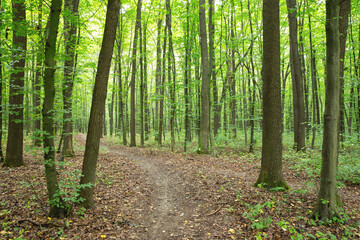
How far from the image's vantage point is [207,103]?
1312 cm

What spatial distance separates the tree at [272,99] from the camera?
20.7ft

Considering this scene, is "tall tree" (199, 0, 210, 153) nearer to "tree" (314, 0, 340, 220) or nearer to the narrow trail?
the narrow trail

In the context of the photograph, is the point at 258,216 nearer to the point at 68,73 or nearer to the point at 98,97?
the point at 98,97

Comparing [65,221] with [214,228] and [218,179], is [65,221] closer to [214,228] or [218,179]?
[214,228]

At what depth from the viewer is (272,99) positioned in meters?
6.35

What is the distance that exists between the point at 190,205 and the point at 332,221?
3.62m

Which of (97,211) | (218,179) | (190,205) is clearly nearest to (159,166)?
(218,179)

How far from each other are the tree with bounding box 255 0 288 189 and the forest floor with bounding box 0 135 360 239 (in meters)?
0.74

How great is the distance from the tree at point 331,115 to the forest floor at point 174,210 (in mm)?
380

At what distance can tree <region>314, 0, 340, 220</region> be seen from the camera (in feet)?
14.8

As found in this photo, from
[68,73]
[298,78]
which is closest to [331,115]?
[68,73]

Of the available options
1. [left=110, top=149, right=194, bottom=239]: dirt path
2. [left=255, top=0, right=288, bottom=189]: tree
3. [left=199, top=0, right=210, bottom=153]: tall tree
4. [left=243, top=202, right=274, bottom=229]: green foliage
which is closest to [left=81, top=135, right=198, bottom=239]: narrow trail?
[left=110, top=149, right=194, bottom=239]: dirt path

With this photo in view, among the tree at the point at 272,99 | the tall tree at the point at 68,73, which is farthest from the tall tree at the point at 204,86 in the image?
the tall tree at the point at 68,73

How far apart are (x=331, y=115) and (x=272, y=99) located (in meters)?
1.94
